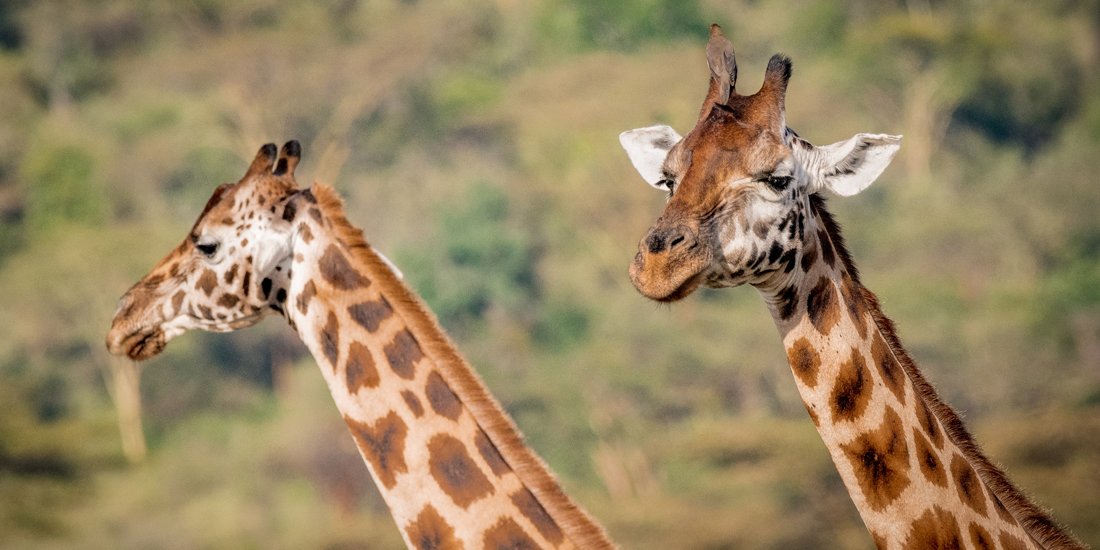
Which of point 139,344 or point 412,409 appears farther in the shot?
point 139,344

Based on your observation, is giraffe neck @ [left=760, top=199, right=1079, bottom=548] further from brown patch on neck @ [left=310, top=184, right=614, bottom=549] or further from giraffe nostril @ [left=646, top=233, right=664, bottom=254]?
brown patch on neck @ [left=310, top=184, right=614, bottom=549]

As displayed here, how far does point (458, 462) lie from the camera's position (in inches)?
247

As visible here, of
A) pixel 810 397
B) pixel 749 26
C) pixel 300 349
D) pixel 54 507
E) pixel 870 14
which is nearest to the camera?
pixel 810 397

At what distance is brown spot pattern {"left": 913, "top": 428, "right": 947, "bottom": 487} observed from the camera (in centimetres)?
608

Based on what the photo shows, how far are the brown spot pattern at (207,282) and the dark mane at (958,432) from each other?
2.67 metres

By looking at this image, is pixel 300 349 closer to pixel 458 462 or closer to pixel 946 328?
pixel 946 328

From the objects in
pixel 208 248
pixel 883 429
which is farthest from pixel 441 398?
pixel 883 429

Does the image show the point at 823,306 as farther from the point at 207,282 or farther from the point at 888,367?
the point at 207,282

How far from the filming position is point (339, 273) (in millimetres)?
6723

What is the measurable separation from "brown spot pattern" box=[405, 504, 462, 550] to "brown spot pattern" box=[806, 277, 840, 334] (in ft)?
5.40

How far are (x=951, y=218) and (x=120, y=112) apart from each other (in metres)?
19.7

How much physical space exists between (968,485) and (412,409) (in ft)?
7.33

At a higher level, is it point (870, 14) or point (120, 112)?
point (120, 112)

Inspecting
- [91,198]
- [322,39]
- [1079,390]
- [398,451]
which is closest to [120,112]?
[91,198]
